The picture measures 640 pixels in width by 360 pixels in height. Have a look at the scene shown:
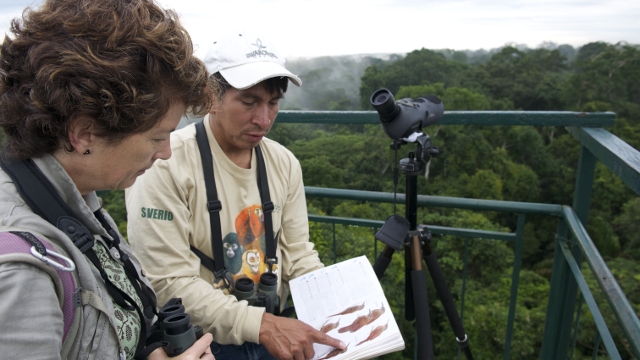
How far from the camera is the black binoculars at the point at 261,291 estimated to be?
169cm

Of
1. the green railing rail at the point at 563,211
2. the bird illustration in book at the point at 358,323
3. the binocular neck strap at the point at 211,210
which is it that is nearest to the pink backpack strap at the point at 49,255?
the binocular neck strap at the point at 211,210

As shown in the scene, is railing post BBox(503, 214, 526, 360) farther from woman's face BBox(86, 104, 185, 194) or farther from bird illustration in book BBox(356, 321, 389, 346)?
woman's face BBox(86, 104, 185, 194)

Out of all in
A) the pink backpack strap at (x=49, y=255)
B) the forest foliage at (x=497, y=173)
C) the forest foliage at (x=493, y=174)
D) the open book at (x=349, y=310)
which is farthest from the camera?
the forest foliage at (x=497, y=173)

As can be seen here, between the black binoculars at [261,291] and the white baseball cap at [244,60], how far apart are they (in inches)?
27.8

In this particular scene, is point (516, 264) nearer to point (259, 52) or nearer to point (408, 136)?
point (408, 136)

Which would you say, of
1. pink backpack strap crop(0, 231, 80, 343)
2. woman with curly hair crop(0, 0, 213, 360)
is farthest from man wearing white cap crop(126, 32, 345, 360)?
pink backpack strap crop(0, 231, 80, 343)

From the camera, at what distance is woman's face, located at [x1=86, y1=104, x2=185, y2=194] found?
3.30 feet

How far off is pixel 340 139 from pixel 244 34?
33496 millimetres

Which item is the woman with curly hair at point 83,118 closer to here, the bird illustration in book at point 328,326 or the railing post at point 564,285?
the bird illustration in book at point 328,326

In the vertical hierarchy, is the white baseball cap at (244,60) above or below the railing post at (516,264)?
above

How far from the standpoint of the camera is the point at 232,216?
1755 millimetres

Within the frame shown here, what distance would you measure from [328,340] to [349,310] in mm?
154

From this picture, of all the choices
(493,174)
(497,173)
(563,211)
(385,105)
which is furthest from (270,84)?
(497,173)

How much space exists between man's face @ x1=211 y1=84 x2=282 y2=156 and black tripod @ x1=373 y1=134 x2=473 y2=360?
533mm
